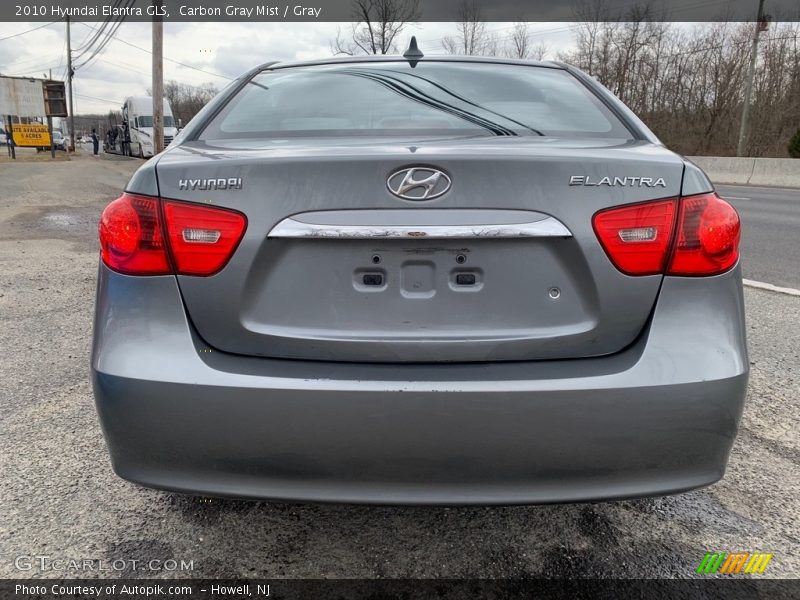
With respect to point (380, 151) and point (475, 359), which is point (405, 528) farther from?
point (380, 151)

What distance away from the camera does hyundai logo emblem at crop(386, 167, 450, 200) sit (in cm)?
156

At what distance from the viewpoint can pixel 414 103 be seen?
2242 millimetres

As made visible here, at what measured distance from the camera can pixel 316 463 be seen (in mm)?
1576

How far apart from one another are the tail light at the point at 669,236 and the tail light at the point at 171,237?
947 millimetres

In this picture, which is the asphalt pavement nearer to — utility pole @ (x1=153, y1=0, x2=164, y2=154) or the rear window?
the rear window

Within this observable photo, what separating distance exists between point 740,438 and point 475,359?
6.30ft

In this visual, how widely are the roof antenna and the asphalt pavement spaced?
4648 mm

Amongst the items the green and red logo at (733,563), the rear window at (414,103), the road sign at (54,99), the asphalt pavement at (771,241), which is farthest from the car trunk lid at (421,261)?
the road sign at (54,99)

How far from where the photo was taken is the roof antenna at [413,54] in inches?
105

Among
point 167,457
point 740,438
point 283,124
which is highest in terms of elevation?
point 283,124

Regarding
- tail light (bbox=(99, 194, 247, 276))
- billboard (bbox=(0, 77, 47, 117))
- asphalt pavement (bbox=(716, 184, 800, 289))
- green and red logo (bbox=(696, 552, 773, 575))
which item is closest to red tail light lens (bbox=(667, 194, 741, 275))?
green and red logo (bbox=(696, 552, 773, 575))

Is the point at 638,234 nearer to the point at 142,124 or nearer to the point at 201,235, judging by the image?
the point at 201,235

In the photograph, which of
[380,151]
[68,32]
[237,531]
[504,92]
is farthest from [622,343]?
[68,32]

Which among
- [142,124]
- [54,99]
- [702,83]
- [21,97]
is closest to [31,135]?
[21,97]
